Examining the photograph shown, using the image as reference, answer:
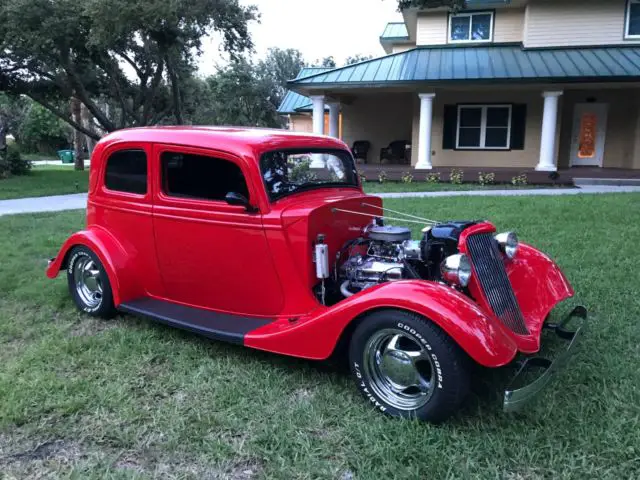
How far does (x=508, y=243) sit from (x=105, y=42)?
49.2ft

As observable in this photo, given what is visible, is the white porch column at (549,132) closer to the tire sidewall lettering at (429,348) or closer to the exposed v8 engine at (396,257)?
the exposed v8 engine at (396,257)

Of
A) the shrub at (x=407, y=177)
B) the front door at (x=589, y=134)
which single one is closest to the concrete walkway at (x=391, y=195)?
the shrub at (x=407, y=177)

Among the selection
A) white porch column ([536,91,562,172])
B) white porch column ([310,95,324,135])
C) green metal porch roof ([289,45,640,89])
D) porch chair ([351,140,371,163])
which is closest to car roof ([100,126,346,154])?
green metal porch roof ([289,45,640,89])

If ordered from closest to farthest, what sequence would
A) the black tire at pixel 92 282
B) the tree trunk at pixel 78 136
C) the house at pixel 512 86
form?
the black tire at pixel 92 282 → the house at pixel 512 86 → the tree trunk at pixel 78 136

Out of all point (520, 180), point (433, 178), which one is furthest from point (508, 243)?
point (520, 180)

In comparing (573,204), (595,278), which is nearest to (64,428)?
(595,278)

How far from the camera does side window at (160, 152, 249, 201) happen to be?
3.87m

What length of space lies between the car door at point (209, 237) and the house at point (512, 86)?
12.3m

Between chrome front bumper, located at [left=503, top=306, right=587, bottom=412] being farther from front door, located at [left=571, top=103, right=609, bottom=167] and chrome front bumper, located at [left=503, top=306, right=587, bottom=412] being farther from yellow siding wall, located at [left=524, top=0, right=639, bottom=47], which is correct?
front door, located at [left=571, top=103, right=609, bottom=167]

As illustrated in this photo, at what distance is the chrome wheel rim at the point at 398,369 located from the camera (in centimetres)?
301

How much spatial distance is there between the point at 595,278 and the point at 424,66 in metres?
11.9

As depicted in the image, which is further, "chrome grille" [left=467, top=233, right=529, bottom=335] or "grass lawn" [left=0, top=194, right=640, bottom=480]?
"chrome grille" [left=467, top=233, right=529, bottom=335]

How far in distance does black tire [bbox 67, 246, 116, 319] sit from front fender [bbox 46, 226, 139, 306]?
8 centimetres

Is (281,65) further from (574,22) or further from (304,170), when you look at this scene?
(304,170)
